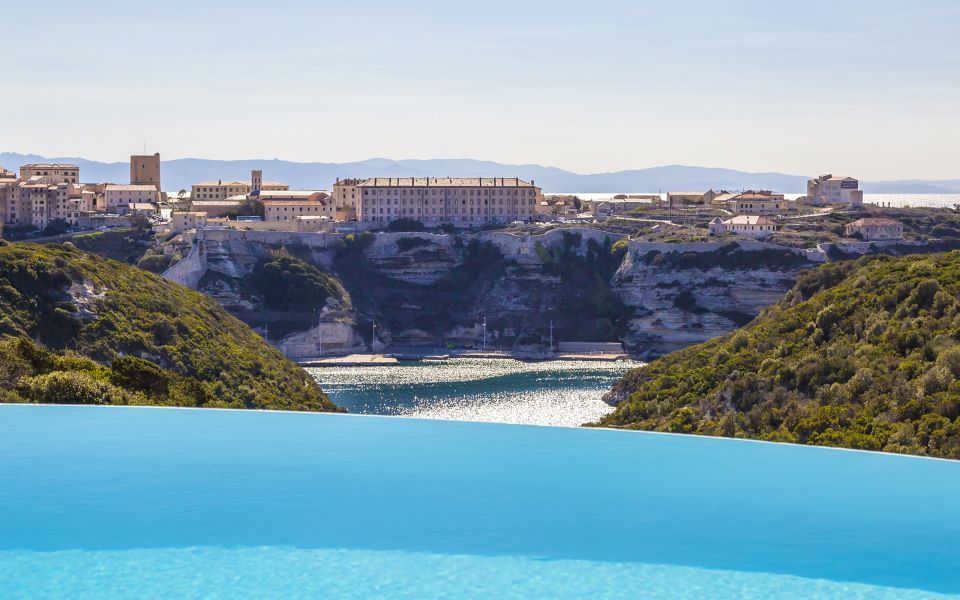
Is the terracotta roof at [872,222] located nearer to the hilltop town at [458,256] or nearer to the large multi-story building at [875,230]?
the large multi-story building at [875,230]

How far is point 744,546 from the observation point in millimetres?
11523

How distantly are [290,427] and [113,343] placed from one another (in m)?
13.9

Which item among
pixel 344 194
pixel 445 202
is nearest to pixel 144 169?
pixel 344 194

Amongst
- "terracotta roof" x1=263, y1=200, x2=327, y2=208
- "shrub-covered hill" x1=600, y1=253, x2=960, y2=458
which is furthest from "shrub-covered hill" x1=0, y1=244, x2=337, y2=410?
"terracotta roof" x1=263, y1=200, x2=327, y2=208

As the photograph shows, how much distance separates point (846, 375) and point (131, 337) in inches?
602

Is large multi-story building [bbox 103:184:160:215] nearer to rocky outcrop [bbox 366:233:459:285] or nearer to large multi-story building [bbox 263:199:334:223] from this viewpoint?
large multi-story building [bbox 263:199:334:223]

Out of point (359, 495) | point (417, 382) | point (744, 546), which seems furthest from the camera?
point (417, 382)

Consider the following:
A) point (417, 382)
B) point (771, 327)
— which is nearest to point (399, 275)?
point (417, 382)

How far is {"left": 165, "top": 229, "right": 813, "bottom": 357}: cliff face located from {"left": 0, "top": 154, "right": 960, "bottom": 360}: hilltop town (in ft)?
0.27

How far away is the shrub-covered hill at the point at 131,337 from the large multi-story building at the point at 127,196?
47.8 meters

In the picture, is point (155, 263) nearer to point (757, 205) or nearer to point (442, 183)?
point (442, 183)

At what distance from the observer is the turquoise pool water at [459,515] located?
10.8 m

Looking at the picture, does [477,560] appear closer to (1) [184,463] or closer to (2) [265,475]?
(2) [265,475]

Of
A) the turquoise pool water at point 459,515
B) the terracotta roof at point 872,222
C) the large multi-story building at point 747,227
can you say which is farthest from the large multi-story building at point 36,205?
the turquoise pool water at point 459,515
